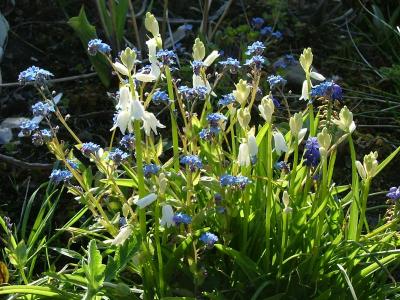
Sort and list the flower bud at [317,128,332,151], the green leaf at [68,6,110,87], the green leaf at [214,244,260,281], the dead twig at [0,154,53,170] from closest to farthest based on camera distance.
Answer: the flower bud at [317,128,332,151] → the green leaf at [214,244,260,281] → the dead twig at [0,154,53,170] → the green leaf at [68,6,110,87]

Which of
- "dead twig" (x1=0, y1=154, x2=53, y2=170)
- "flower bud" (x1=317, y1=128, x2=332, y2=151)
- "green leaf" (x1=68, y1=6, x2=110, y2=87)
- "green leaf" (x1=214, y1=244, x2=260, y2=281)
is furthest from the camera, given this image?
"green leaf" (x1=68, y1=6, x2=110, y2=87)

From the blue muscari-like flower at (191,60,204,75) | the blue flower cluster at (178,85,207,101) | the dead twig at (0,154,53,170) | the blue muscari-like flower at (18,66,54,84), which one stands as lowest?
the dead twig at (0,154,53,170)

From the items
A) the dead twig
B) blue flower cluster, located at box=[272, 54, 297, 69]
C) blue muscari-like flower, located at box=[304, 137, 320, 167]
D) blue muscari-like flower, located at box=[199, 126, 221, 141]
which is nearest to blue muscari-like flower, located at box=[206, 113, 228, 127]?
blue muscari-like flower, located at box=[199, 126, 221, 141]

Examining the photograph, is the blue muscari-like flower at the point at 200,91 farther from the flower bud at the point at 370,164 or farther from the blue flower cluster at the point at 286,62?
the blue flower cluster at the point at 286,62

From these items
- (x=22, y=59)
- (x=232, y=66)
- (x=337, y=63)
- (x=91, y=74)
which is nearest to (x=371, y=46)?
(x=337, y=63)

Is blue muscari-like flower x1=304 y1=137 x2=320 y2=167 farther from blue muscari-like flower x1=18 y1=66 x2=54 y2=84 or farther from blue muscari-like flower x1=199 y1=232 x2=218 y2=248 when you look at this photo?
blue muscari-like flower x1=18 y1=66 x2=54 y2=84

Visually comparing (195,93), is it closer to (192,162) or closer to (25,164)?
(192,162)

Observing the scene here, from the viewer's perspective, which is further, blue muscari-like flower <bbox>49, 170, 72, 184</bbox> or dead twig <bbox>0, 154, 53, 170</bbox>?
dead twig <bbox>0, 154, 53, 170</bbox>
